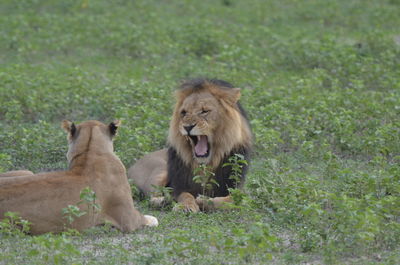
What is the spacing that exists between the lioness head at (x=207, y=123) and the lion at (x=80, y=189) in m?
0.73

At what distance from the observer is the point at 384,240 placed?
5.07 metres

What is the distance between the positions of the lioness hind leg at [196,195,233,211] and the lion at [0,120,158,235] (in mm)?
580

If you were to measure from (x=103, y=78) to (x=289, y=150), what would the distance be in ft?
10.6

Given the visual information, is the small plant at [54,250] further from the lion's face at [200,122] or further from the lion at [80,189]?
the lion's face at [200,122]

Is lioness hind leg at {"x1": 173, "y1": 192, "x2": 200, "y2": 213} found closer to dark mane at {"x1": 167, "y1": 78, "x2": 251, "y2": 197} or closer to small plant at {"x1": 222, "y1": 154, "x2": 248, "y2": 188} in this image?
dark mane at {"x1": 167, "y1": 78, "x2": 251, "y2": 197}

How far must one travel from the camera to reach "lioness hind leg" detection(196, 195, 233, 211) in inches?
242

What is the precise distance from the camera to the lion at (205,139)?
6245 mm

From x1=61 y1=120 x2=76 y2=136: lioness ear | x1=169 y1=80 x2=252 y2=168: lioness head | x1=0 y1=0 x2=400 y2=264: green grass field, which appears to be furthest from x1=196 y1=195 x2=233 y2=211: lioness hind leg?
x1=61 y1=120 x2=76 y2=136: lioness ear

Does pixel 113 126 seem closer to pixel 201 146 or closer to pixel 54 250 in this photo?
pixel 201 146

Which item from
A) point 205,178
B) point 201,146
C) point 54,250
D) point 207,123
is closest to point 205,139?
point 201,146

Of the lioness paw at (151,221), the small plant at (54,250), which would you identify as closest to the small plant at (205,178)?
the lioness paw at (151,221)

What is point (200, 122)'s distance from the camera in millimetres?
6215

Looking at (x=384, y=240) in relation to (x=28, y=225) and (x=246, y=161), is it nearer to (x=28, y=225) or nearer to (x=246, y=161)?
(x=246, y=161)

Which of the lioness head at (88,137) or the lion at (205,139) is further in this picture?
the lion at (205,139)
